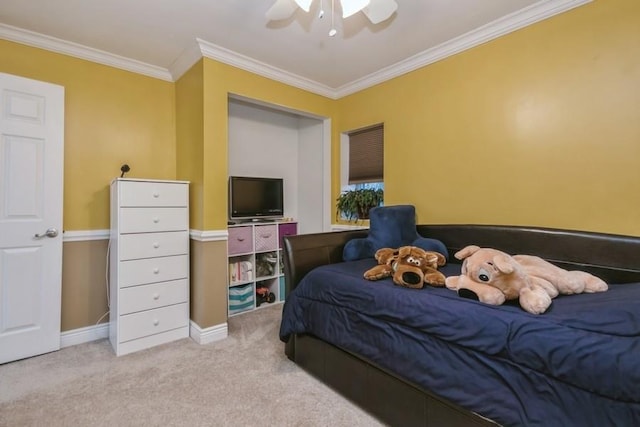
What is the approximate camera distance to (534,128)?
6.45ft

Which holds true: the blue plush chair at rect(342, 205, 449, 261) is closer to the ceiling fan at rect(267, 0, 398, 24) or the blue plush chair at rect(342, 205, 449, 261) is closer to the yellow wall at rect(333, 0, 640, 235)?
the yellow wall at rect(333, 0, 640, 235)

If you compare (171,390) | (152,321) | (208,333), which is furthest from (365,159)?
(171,390)

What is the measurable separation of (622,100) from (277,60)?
2.45 meters

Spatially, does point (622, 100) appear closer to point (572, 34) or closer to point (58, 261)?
point (572, 34)

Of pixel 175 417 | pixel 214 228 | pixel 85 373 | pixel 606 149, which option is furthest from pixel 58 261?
pixel 606 149

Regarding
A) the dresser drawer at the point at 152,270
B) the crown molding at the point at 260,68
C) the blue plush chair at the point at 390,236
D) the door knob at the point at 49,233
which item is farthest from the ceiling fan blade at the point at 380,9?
the door knob at the point at 49,233

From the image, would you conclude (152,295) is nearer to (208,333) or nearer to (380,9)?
(208,333)

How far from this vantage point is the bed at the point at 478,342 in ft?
2.90

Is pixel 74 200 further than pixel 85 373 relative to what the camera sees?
Yes

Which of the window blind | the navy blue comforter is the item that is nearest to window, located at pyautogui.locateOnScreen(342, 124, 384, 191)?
the window blind

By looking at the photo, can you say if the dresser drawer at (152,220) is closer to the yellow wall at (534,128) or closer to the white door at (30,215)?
the white door at (30,215)

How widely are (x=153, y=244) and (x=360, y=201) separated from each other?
1.91 m

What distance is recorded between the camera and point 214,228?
2.41 meters

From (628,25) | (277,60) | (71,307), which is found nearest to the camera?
(628,25)
